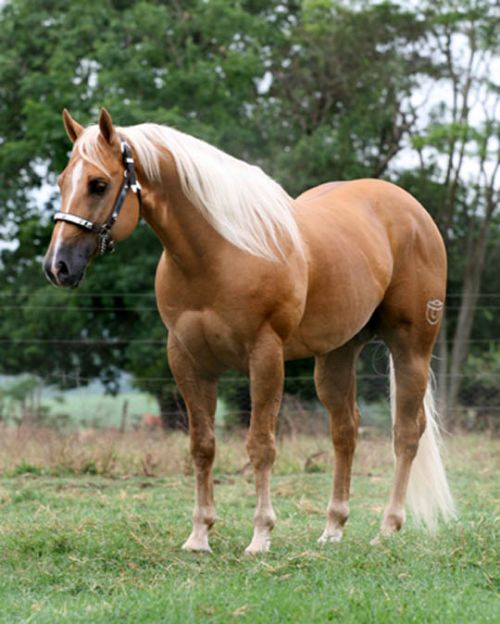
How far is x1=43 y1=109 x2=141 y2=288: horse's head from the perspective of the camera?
466 cm

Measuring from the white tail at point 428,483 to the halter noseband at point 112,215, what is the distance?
2.18 m

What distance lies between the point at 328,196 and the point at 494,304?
58.6 ft

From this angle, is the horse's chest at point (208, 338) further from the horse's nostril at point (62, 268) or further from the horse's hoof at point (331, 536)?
the horse's hoof at point (331, 536)

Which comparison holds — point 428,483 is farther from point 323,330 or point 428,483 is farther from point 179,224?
point 179,224

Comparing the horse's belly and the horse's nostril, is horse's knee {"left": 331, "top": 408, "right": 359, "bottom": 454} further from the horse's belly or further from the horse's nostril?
the horse's nostril

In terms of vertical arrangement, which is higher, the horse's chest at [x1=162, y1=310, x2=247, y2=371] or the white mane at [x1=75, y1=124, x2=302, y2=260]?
the white mane at [x1=75, y1=124, x2=302, y2=260]

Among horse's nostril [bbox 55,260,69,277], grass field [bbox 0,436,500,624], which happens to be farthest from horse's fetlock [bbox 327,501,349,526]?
horse's nostril [bbox 55,260,69,277]

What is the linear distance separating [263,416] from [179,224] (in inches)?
40.4

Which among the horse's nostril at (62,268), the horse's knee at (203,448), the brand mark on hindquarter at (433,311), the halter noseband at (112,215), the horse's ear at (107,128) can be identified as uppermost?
the horse's ear at (107,128)

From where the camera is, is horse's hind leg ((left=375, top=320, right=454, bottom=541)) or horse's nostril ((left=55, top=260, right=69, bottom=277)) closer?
horse's nostril ((left=55, top=260, right=69, bottom=277))

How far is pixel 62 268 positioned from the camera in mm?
4637

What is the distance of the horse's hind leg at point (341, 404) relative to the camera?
19.5 ft

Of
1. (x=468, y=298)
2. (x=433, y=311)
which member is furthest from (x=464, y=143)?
(x=433, y=311)

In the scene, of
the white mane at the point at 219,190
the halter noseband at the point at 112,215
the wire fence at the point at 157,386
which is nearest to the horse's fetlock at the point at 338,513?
the white mane at the point at 219,190
